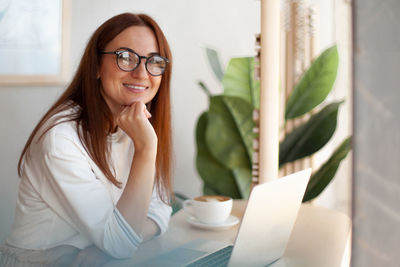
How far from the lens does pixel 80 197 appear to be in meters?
0.59

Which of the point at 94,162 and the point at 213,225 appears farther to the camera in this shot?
the point at 213,225

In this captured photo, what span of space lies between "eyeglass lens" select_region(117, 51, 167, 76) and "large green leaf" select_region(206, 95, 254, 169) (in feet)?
1.95

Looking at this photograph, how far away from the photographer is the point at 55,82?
24.5 inches

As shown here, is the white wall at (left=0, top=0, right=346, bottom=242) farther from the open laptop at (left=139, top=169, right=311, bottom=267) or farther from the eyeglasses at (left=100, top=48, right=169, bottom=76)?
the open laptop at (left=139, top=169, right=311, bottom=267)

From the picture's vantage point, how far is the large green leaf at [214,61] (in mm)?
1287

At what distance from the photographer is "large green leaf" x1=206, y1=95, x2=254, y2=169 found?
1242 millimetres

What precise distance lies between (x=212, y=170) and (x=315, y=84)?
0.46 metres

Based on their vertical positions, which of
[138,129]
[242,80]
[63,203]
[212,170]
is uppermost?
[242,80]

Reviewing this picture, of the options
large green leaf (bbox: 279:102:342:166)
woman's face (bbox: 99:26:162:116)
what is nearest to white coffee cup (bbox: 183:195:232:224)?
woman's face (bbox: 99:26:162:116)

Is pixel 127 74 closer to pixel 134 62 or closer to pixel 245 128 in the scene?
pixel 134 62

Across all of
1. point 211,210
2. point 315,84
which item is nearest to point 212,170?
point 315,84

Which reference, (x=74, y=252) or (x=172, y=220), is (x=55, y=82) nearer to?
(x=74, y=252)

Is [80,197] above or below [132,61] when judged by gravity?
below

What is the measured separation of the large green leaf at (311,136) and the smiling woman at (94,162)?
0.76 meters
